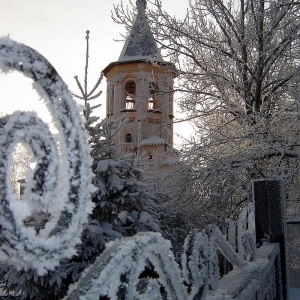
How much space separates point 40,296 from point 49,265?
16.0 feet

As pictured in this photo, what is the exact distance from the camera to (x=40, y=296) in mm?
5191

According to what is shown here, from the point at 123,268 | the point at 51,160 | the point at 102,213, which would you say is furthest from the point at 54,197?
the point at 102,213

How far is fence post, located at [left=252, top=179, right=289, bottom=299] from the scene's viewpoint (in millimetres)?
4219

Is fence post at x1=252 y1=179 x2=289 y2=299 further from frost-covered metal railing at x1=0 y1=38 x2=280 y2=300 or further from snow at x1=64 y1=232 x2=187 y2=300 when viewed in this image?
frost-covered metal railing at x1=0 y1=38 x2=280 y2=300

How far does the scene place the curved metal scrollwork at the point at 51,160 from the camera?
0.71 m

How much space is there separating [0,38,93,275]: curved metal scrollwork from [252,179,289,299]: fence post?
371 centimetres

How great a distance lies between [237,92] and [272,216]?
7.01 metres

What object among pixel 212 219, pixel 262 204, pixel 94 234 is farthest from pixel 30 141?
pixel 212 219

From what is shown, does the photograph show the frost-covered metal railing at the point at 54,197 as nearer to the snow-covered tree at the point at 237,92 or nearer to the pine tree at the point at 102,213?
the pine tree at the point at 102,213

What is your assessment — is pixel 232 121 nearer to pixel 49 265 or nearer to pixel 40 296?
pixel 40 296

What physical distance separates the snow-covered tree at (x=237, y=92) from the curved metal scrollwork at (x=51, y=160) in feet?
25.0

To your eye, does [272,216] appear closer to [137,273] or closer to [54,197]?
[137,273]

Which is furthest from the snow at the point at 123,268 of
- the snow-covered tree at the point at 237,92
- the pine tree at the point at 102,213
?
the snow-covered tree at the point at 237,92

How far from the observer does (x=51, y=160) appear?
0.77 meters
